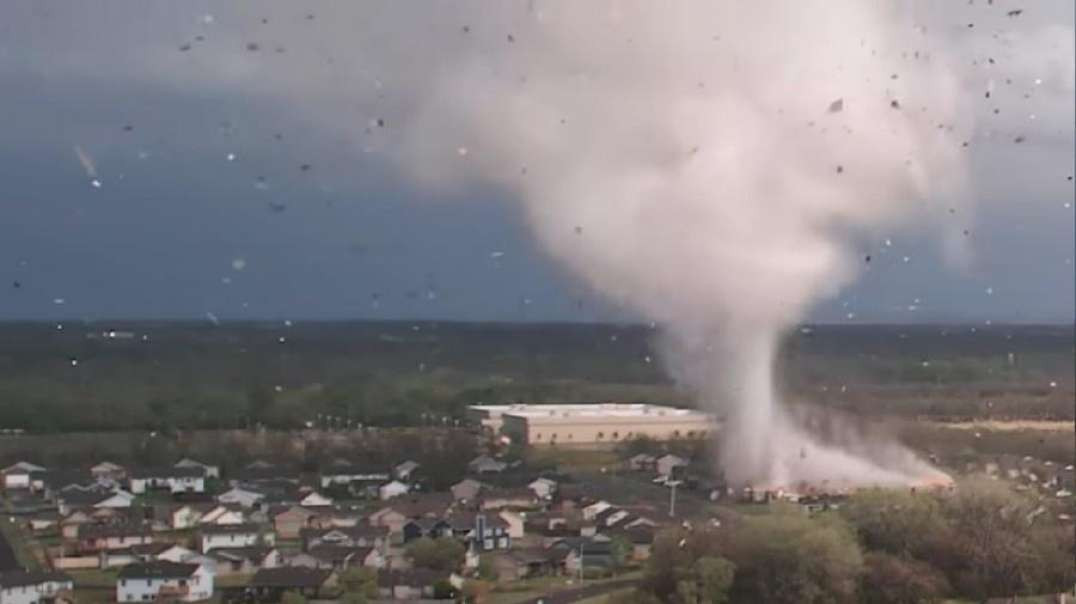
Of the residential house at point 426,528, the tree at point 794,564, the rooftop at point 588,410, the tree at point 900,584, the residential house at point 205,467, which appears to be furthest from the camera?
the rooftop at point 588,410

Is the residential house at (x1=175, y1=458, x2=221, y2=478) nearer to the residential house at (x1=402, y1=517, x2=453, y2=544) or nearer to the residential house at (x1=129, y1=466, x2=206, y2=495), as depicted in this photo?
the residential house at (x1=129, y1=466, x2=206, y2=495)

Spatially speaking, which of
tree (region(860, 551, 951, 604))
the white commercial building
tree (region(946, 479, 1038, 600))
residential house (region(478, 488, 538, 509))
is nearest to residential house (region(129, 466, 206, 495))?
residential house (region(478, 488, 538, 509))

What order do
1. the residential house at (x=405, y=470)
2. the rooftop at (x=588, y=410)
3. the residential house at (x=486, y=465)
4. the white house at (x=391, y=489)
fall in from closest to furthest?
the white house at (x=391, y=489) < the residential house at (x=405, y=470) < the residential house at (x=486, y=465) < the rooftop at (x=588, y=410)

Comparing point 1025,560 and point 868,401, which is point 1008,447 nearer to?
point 868,401

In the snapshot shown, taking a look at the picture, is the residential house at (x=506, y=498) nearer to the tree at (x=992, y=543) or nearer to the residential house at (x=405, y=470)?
the residential house at (x=405, y=470)

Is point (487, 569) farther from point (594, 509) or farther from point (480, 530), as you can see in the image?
point (594, 509)

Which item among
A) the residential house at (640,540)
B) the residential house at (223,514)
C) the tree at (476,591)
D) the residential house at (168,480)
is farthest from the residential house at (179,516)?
the residential house at (640,540)

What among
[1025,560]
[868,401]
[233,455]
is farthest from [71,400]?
[868,401]
